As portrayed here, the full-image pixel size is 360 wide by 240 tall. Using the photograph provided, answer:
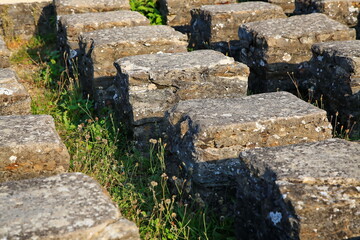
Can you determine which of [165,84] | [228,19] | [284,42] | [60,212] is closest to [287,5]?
[228,19]

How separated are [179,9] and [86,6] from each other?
170cm

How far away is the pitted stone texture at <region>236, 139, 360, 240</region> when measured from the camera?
2.87 m

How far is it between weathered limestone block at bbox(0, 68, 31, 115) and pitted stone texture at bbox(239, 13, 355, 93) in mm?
2587

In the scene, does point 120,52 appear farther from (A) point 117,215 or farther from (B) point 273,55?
(A) point 117,215

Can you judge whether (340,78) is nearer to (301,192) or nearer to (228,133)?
(228,133)

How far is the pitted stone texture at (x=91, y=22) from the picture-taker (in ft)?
21.3

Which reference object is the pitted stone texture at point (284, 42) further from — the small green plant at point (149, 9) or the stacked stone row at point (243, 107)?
the small green plant at point (149, 9)

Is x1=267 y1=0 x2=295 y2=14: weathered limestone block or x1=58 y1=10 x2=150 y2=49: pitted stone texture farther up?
x1=58 y1=10 x2=150 y2=49: pitted stone texture

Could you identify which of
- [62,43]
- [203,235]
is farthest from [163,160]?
[62,43]

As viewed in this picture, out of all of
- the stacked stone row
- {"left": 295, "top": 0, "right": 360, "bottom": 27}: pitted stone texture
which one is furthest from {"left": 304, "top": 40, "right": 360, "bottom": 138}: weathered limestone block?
{"left": 295, "top": 0, "right": 360, "bottom": 27}: pitted stone texture

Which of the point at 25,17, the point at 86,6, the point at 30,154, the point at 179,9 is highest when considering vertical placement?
the point at 86,6

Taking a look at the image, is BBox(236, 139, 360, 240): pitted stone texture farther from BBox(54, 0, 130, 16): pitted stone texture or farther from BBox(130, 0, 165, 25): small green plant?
BBox(130, 0, 165, 25): small green plant

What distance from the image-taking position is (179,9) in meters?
8.61

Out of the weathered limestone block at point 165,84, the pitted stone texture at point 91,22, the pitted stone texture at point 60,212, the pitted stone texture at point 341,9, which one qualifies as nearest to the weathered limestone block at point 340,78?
the weathered limestone block at point 165,84
